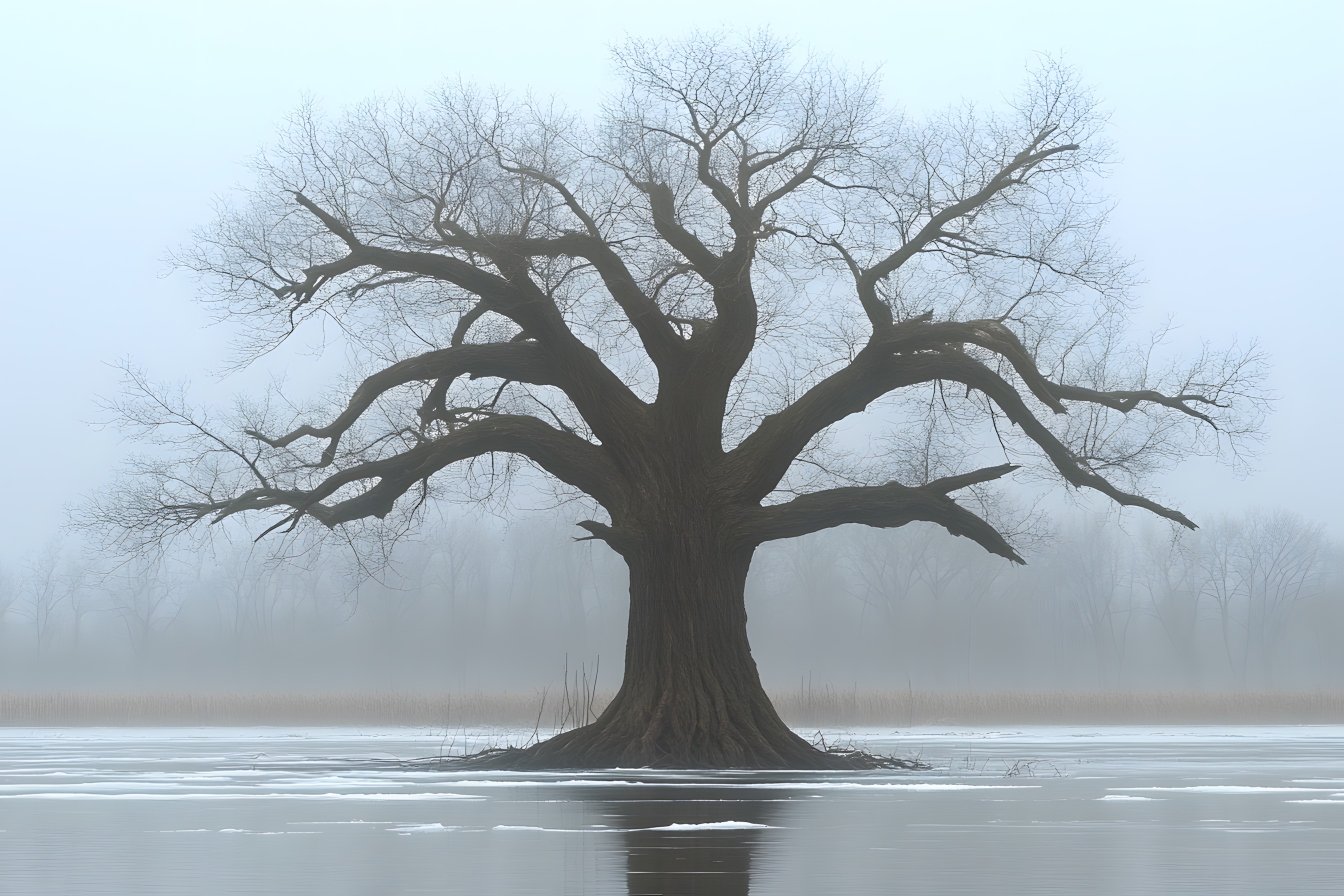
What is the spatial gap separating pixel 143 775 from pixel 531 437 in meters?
6.42

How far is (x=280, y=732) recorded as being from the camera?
3086cm

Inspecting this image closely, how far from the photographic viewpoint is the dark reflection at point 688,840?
Result: 723 centimetres

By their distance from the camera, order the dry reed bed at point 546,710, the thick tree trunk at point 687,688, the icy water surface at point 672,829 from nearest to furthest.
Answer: the icy water surface at point 672,829 < the thick tree trunk at point 687,688 < the dry reed bed at point 546,710

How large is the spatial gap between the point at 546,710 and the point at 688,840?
2640 cm

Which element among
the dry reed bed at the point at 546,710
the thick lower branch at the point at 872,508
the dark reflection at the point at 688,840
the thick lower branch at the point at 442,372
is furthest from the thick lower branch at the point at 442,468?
the dry reed bed at the point at 546,710

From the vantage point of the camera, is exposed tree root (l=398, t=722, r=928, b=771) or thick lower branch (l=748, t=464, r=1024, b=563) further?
thick lower branch (l=748, t=464, r=1024, b=563)

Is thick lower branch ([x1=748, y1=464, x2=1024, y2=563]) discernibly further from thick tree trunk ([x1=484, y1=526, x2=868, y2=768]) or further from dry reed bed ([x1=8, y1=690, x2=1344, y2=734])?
dry reed bed ([x1=8, y1=690, x2=1344, y2=734])

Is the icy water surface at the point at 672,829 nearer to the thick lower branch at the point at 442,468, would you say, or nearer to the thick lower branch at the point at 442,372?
the thick lower branch at the point at 442,468

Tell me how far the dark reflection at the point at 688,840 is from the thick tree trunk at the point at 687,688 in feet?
13.1

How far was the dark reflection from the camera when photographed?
7230 millimetres

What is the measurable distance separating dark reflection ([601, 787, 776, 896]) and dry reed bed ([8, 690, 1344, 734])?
19.1 metres

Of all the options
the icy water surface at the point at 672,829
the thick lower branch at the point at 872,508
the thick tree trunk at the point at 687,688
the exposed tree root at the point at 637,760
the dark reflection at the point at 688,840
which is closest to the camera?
the dark reflection at the point at 688,840

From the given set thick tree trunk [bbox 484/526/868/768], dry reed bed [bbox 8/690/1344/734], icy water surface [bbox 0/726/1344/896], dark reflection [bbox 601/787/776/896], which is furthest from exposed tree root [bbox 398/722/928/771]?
dry reed bed [bbox 8/690/1344/734]

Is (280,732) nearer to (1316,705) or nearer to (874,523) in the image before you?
(874,523)
